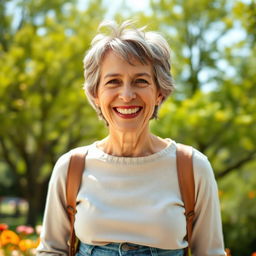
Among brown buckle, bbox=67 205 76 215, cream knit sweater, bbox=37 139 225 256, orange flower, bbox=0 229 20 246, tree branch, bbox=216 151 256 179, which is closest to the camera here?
cream knit sweater, bbox=37 139 225 256

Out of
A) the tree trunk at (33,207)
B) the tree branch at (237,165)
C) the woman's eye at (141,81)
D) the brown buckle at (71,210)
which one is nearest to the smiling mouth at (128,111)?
the woman's eye at (141,81)

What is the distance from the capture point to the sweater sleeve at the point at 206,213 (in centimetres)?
179

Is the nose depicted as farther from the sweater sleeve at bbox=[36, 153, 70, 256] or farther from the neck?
the sweater sleeve at bbox=[36, 153, 70, 256]

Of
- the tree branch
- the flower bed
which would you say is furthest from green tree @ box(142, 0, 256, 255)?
the flower bed

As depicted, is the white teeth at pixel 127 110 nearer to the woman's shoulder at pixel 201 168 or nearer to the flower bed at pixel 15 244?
the woman's shoulder at pixel 201 168

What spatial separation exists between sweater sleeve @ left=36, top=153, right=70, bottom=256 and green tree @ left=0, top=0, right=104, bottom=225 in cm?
1035

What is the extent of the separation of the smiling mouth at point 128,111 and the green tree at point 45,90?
10487 millimetres

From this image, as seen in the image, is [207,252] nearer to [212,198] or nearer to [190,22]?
[212,198]

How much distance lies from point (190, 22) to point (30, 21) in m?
7.06

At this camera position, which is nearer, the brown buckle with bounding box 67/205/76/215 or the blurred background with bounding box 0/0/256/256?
the brown buckle with bounding box 67/205/76/215

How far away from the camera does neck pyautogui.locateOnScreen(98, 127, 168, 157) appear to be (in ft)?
6.31

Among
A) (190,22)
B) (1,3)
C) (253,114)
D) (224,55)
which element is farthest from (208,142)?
(1,3)

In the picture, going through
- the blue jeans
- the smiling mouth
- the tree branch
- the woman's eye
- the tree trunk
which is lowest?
the tree trunk

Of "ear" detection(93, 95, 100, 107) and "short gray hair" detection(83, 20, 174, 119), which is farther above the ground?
"short gray hair" detection(83, 20, 174, 119)
